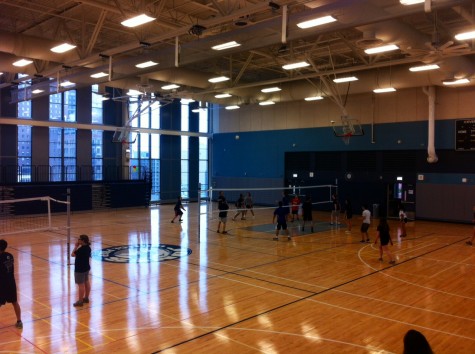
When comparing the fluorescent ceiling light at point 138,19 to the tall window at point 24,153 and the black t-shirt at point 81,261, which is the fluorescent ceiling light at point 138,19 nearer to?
the black t-shirt at point 81,261

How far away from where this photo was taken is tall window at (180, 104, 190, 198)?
37.9 m

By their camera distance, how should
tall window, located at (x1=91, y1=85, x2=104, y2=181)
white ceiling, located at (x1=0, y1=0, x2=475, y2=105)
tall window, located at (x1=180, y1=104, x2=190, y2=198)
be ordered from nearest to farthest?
white ceiling, located at (x1=0, y1=0, x2=475, y2=105) < tall window, located at (x1=91, y1=85, x2=104, y2=181) < tall window, located at (x1=180, y1=104, x2=190, y2=198)

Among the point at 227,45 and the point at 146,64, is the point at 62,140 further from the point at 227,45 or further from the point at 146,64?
the point at 227,45

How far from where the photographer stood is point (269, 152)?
34.6m

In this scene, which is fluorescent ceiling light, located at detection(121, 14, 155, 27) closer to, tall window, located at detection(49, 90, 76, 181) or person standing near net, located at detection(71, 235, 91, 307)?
person standing near net, located at detection(71, 235, 91, 307)

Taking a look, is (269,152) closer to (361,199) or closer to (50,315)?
(361,199)

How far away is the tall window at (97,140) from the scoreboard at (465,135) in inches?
Answer: 950

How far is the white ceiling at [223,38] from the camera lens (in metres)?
11.6

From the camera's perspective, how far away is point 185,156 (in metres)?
38.2

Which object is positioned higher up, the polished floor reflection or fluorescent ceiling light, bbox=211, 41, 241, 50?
fluorescent ceiling light, bbox=211, 41, 241, 50

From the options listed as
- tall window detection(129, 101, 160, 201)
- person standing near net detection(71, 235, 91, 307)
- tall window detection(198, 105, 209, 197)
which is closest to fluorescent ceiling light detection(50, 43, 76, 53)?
person standing near net detection(71, 235, 91, 307)


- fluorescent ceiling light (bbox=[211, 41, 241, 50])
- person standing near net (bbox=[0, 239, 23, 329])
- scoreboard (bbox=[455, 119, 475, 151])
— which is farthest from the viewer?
scoreboard (bbox=[455, 119, 475, 151])

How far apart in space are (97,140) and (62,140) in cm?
264

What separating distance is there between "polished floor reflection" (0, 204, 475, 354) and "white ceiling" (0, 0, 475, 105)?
6638 millimetres
